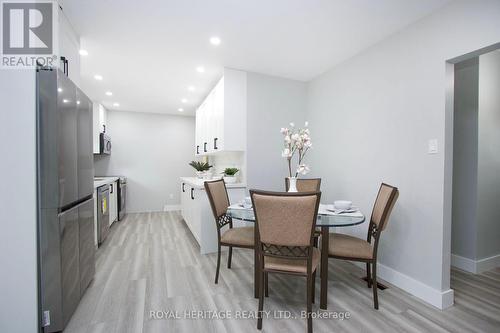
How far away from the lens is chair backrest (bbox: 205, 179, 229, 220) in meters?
2.37

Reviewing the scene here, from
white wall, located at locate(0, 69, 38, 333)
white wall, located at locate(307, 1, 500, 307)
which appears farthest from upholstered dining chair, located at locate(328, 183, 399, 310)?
white wall, located at locate(0, 69, 38, 333)

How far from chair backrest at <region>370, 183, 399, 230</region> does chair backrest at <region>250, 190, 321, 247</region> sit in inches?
27.5

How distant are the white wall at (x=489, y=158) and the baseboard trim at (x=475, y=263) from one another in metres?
0.04

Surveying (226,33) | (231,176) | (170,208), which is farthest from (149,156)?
(226,33)

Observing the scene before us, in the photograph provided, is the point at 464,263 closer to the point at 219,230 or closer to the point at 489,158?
the point at 489,158

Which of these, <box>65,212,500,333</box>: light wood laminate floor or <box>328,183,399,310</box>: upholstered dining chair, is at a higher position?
<box>328,183,399,310</box>: upholstered dining chair

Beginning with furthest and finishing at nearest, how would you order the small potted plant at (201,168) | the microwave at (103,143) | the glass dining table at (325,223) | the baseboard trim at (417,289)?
the microwave at (103,143), the small potted plant at (201,168), the baseboard trim at (417,289), the glass dining table at (325,223)

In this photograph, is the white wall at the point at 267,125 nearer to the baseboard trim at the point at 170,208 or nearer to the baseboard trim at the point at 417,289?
the baseboard trim at the point at 417,289

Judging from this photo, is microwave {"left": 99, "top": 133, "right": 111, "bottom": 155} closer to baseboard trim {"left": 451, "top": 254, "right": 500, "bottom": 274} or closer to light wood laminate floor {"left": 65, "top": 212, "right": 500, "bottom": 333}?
light wood laminate floor {"left": 65, "top": 212, "right": 500, "bottom": 333}

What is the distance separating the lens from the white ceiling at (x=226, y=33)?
78.4 inches

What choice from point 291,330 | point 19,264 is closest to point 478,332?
point 291,330

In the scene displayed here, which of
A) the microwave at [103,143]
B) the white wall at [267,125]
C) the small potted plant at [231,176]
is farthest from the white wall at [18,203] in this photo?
the microwave at [103,143]

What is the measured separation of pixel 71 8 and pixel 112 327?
259 centimetres

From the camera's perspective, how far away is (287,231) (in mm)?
1635
